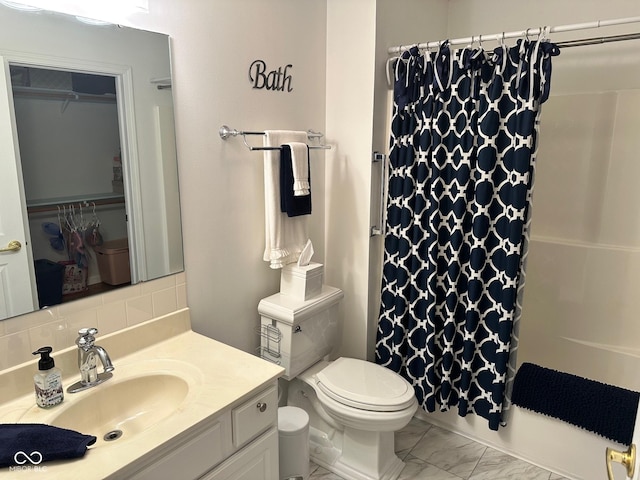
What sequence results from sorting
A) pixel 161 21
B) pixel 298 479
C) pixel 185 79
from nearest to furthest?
pixel 161 21
pixel 185 79
pixel 298 479

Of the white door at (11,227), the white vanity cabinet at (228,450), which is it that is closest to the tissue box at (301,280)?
the white vanity cabinet at (228,450)

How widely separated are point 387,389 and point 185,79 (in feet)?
4.95

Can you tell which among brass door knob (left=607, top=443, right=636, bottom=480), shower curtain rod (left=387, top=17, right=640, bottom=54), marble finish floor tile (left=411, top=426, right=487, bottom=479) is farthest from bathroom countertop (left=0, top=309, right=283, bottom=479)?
shower curtain rod (left=387, top=17, right=640, bottom=54)

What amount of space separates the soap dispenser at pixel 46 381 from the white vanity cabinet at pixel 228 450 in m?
0.37

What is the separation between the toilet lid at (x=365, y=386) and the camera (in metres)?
1.96

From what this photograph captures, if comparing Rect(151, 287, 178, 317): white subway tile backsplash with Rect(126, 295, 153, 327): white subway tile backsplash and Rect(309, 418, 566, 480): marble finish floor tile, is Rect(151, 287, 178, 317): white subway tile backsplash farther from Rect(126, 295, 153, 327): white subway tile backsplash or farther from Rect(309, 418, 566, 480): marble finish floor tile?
Rect(309, 418, 566, 480): marble finish floor tile

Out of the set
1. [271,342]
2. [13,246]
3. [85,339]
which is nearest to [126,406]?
[85,339]

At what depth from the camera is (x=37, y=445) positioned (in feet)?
3.66

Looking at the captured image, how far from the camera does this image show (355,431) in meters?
2.16

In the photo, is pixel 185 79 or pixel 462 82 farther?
pixel 462 82

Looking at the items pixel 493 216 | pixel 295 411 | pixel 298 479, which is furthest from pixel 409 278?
pixel 298 479

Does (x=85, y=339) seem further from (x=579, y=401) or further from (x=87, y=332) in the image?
(x=579, y=401)

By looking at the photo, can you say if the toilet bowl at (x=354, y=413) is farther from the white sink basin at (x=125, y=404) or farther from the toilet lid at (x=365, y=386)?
the white sink basin at (x=125, y=404)

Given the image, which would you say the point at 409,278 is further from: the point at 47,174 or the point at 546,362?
the point at 47,174
